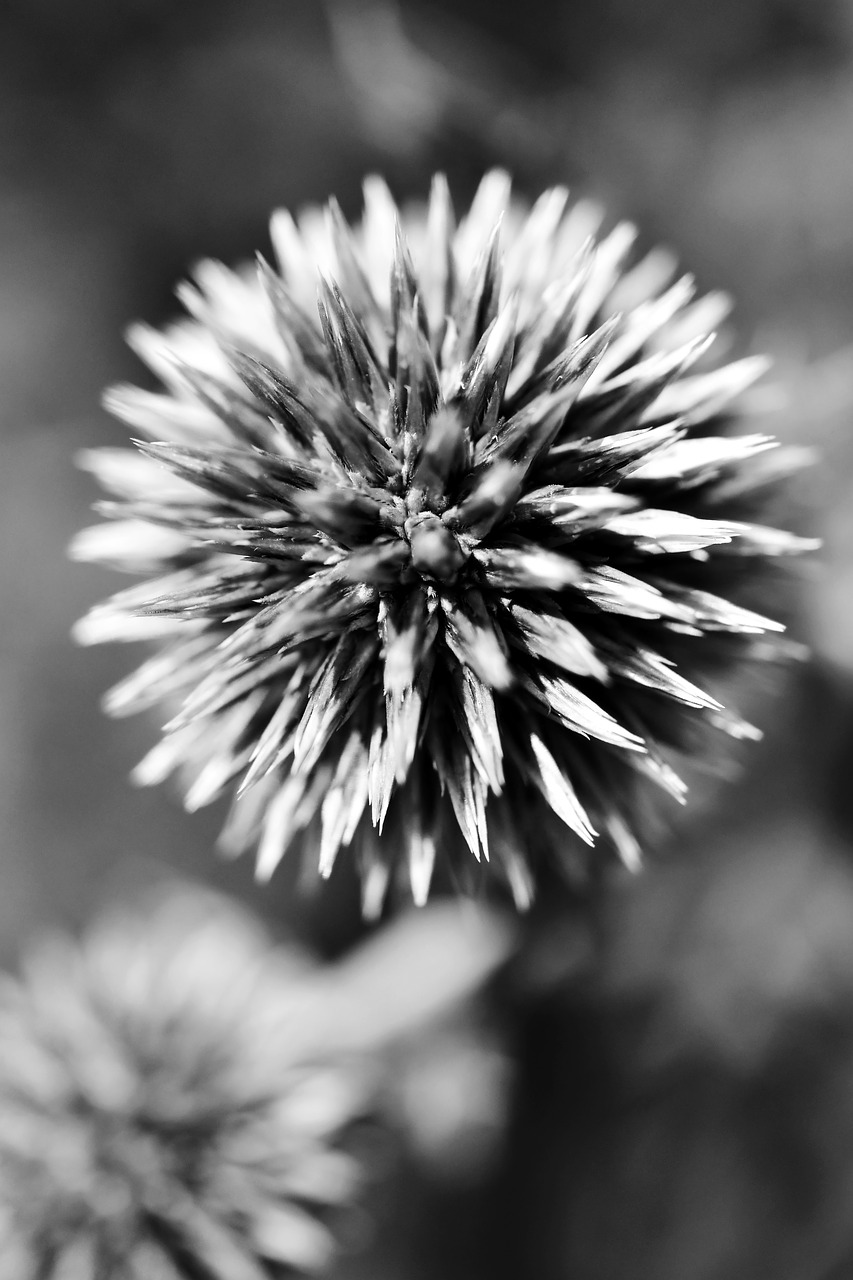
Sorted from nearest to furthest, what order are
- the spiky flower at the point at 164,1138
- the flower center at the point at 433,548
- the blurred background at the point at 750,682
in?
the flower center at the point at 433,548 < the spiky flower at the point at 164,1138 < the blurred background at the point at 750,682

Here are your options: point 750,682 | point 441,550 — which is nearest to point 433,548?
point 441,550

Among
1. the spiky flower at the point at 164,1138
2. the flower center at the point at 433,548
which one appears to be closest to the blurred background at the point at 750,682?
the spiky flower at the point at 164,1138

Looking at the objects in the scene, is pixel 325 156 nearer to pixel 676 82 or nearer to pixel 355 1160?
pixel 676 82

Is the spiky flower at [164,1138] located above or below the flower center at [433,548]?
below

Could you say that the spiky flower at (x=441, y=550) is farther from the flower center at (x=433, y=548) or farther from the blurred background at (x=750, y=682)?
the blurred background at (x=750, y=682)

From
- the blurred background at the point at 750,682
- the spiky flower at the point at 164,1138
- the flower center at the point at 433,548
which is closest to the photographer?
the flower center at the point at 433,548

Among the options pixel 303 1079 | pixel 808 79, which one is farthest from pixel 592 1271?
pixel 808 79

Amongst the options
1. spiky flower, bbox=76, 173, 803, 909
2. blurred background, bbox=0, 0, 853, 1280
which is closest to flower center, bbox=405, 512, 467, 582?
spiky flower, bbox=76, 173, 803, 909
